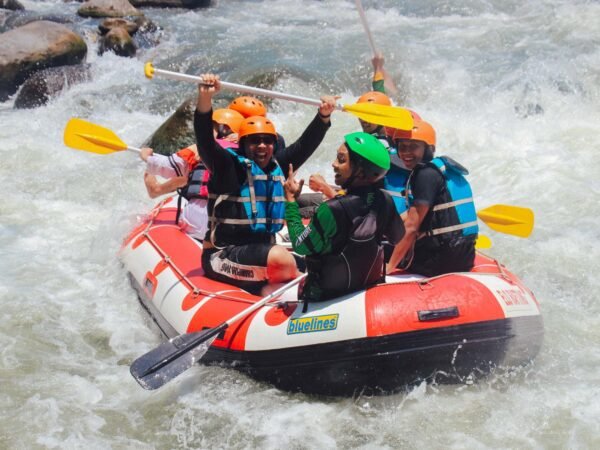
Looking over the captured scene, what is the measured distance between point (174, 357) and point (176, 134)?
475cm

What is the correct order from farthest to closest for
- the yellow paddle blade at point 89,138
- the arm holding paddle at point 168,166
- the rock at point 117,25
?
the rock at point 117,25 → the yellow paddle blade at point 89,138 → the arm holding paddle at point 168,166

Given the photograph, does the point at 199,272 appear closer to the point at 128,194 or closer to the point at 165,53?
the point at 128,194

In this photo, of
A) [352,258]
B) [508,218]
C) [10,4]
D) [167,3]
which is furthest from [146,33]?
[352,258]

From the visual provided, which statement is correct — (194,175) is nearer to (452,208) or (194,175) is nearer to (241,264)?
(241,264)

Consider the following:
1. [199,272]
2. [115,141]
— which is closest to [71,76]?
[115,141]

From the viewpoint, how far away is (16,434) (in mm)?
3838

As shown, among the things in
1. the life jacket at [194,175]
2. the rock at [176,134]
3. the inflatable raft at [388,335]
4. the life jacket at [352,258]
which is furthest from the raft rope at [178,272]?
the rock at [176,134]

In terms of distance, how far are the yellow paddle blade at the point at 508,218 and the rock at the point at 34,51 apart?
27.7 feet

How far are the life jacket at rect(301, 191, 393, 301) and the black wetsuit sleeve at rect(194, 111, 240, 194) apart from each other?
0.69m

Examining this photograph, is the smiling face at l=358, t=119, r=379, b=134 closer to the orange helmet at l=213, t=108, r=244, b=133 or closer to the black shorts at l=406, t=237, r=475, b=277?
the orange helmet at l=213, t=108, r=244, b=133

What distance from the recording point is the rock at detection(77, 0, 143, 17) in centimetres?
1410

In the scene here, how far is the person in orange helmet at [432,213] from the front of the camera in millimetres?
4020

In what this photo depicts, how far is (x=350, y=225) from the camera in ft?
12.1

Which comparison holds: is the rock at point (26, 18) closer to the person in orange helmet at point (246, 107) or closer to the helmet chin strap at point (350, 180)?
the person in orange helmet at point (246, 107)
